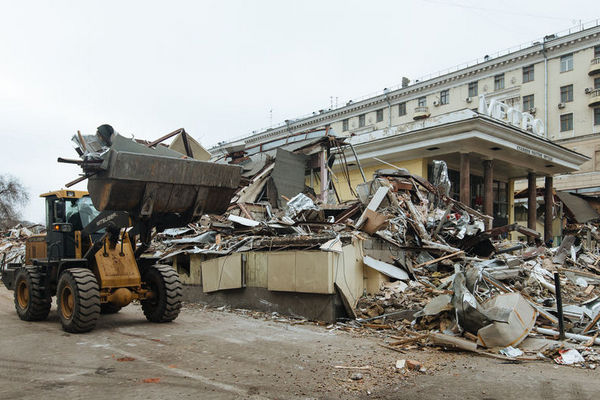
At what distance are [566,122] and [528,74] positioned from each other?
20.1 feet

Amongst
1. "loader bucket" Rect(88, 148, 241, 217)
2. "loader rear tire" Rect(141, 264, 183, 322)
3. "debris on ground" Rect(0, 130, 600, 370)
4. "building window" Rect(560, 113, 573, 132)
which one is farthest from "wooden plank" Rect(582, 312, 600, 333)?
"building window" Rect(560, 113, 573, 132)

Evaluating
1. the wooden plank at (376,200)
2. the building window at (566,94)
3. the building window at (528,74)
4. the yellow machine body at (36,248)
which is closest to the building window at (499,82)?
the building window at (528,74)

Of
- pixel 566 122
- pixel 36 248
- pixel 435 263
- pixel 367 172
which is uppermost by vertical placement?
pixel 566 122

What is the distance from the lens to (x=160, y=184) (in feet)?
27.3

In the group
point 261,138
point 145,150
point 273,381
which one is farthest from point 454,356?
point 261,138

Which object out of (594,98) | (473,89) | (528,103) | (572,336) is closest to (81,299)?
(572,336)

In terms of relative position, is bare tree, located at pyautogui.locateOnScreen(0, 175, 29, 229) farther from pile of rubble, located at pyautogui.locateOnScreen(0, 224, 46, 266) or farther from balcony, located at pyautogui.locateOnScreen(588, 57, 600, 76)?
balcony, located at pyautogui.locateOnScreen(588, 57, 600, 76)

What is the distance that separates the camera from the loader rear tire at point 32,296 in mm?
9547

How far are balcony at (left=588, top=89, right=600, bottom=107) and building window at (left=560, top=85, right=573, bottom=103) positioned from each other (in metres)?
1.77

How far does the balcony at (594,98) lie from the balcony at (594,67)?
1.64 meters

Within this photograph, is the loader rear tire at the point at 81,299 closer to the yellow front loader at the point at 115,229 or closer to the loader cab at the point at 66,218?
the yellow front loader at the point at 115,229

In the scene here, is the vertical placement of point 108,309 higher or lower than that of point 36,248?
lower

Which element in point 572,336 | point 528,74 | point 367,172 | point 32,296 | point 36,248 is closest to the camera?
point 572,336

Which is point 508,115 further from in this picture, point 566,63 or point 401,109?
point 401,109
